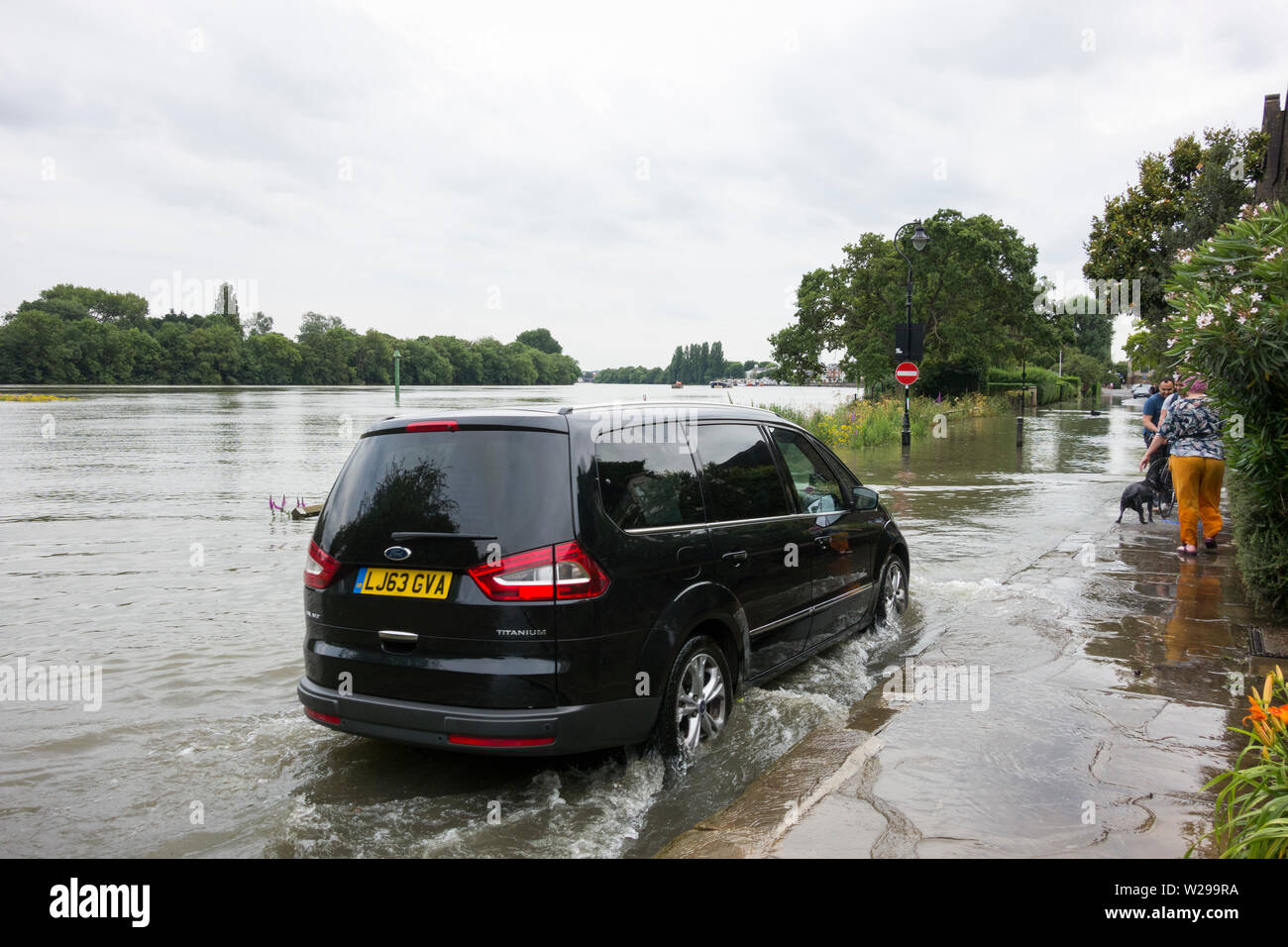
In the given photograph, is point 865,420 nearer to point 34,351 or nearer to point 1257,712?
point 1257,712

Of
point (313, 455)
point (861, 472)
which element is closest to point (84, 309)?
point (313, 455)

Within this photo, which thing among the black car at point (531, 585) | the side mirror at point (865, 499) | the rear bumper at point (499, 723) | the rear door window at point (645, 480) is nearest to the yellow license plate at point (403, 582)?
the black car at point (531, 585)

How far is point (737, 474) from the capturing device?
518 cm

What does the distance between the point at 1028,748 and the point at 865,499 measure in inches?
95.5

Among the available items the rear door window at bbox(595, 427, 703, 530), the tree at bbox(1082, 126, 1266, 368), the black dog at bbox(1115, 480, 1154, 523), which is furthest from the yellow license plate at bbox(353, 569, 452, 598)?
the tree at bbox(1082, 126, 1266, 368)

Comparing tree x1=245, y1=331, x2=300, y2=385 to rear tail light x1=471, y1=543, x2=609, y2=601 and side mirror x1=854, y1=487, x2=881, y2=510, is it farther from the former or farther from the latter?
rear tail light x1=471, y1=543, x2=609, y2=601

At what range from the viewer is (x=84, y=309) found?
142 m

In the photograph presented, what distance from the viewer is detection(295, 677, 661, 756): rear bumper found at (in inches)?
149

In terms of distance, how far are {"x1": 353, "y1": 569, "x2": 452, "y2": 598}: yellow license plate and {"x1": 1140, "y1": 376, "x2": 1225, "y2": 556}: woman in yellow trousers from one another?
8.00 metres

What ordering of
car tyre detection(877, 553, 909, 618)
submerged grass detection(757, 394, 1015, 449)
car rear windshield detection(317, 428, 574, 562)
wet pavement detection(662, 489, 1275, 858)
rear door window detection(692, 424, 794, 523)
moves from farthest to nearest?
submerged grass detection(757, 394, 1015, 449) → car tyre detection(877, 553, 909, 618) → rear door window detection(692, 424, 794, 523) → car rear windshield detection(317, 428, 574, 562) → wet pavement detection(662, 489, 1275, 858)

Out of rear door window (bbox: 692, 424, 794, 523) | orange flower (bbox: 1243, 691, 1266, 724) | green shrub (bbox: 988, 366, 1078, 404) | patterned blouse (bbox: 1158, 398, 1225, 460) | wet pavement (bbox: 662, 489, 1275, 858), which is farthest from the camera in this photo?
green shrub (bbox: 988, 366, 1078, 404)

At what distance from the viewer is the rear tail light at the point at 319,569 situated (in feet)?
14.1

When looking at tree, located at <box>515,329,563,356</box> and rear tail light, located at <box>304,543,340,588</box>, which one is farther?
tree, located at <box>515,329,563,356</box>
